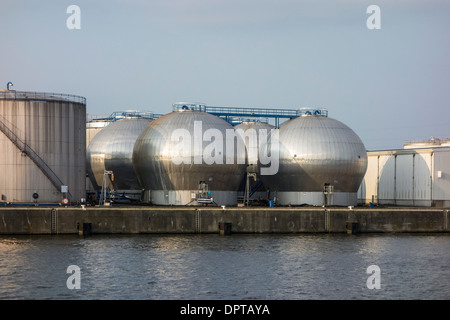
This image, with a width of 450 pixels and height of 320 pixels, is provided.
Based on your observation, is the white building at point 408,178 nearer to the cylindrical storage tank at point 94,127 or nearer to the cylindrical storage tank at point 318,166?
the cylindrical storage tank at point 318,166

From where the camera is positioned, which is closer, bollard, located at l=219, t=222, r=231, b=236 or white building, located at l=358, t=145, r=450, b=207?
bollard, located at l=219, t=222, r=231, b=236

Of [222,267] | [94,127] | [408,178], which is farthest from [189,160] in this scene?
[94,127]

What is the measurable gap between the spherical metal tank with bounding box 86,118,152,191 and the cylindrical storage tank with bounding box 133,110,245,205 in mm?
12433

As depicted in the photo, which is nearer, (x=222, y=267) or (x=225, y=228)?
(x=222, y=267)

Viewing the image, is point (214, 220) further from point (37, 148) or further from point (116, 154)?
point (116, 154)

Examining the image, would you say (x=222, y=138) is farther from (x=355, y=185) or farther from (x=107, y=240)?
(x=107, y=240)

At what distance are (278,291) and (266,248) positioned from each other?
1732cm

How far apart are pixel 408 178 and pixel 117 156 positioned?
36.2 m

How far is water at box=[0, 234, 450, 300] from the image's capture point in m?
40.3

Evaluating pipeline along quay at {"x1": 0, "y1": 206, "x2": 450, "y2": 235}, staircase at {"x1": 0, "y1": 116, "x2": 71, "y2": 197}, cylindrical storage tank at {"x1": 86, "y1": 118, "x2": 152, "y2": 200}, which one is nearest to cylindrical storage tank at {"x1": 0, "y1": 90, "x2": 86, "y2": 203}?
staircase at {"x1": 0, "y1": 116, "x2": 71, "y2": 197}

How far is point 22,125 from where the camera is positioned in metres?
72.0

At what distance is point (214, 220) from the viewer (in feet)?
226

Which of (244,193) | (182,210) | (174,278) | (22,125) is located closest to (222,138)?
(244,193)

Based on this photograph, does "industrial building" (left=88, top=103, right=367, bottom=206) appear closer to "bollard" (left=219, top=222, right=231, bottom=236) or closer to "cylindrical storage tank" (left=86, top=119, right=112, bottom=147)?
"bollard" (left=219, top=222, right=231, bottom=236)
